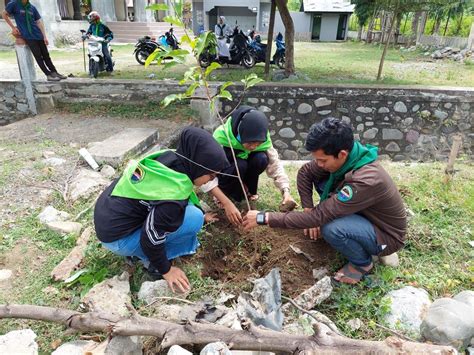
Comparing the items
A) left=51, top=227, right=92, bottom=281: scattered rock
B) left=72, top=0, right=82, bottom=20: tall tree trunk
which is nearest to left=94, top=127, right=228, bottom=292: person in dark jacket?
left=51, top=227, right=92, bottom=281: scattered rock

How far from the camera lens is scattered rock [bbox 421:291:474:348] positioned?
1.75m

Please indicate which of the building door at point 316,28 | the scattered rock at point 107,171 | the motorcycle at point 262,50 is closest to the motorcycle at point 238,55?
the motorcycle at point 262,50

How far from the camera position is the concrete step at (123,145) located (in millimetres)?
3776

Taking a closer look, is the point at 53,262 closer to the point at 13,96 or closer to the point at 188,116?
the point at 188,116

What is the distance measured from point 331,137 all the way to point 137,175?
3.61ft

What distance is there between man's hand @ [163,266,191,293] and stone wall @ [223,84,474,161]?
12.6 feet

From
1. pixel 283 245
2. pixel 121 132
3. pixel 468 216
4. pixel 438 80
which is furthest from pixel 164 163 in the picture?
pixel 438 80

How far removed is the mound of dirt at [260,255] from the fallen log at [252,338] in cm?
66

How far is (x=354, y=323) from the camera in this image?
6.63 ft

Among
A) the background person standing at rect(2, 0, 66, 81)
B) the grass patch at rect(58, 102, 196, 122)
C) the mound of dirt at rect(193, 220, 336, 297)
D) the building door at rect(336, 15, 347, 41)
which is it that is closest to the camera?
the mound of dirt at rect(193, 220, 336, 297)

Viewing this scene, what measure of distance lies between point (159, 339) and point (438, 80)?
28.8 feet

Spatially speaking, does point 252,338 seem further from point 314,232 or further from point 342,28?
point 342,28

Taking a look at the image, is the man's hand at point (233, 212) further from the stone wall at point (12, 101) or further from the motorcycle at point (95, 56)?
the motorcycle at point (95, 56)

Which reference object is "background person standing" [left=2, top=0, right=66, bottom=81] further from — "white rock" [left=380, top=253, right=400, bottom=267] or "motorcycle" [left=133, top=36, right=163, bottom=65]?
"white rock" [left=380, top=253, right=400, bottom=267]
